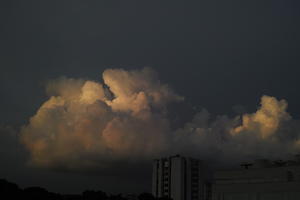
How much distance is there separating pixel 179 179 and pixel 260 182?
74882 millimetres

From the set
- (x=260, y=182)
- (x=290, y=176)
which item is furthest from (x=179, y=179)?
(x=290, y=176)

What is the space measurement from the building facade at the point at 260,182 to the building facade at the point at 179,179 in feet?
198

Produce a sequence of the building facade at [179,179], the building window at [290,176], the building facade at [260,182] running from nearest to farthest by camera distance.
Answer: the building facade at [260,182], the building window at [290,176], the building facade at [179,179]

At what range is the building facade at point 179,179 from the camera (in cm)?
18211

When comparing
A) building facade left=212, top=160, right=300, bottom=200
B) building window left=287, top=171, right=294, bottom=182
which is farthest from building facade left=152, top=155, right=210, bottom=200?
building window left=287, top=171, right=294, bottom=182

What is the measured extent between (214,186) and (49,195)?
149 ft

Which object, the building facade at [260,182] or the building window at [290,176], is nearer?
the building facade at [260,182]

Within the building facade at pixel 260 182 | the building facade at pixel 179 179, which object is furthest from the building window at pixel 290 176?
the building facade at pixel 179 179

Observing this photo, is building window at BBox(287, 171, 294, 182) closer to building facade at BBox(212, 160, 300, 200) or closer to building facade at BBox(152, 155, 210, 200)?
building facade at BBox(212, 160, 300, 200)

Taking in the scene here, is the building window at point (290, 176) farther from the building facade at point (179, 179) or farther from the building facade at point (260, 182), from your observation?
the building facade at point (179, 179)

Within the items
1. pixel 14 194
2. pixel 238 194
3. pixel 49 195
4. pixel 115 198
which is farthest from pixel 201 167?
pixel 14 194

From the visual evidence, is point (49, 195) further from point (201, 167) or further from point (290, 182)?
point (201, 167)

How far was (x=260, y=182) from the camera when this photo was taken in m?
111

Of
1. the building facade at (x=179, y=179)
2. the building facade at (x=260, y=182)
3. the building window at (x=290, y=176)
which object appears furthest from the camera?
the building facade at (x=179, y=179)
